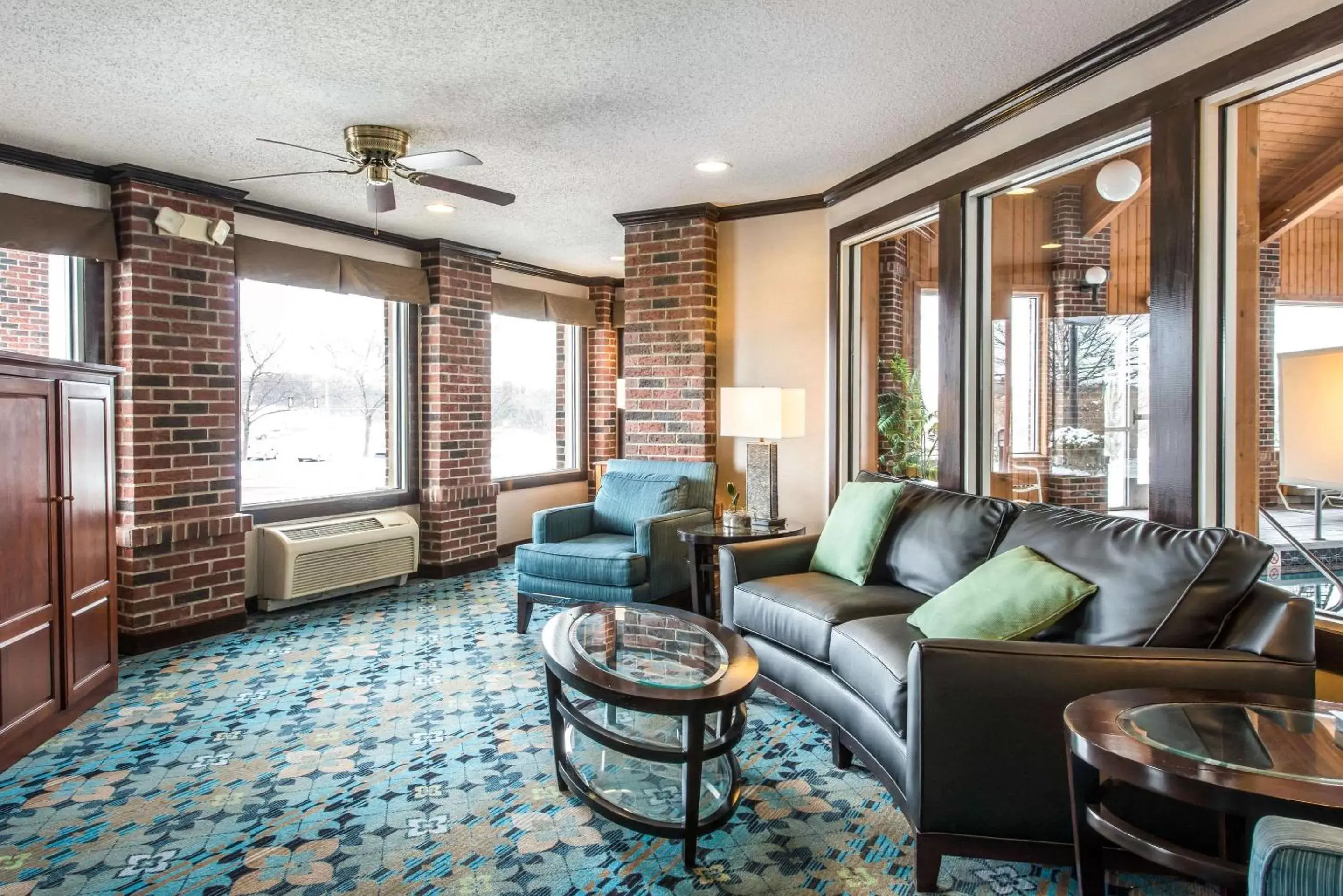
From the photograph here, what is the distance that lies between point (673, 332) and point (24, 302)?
3.39m

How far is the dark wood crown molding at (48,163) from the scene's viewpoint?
11.7 ft

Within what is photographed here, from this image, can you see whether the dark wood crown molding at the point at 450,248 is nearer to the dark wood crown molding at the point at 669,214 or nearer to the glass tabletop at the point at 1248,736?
the dark wood crown molding at the point at 669,214

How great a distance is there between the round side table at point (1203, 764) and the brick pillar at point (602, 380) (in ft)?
19.0

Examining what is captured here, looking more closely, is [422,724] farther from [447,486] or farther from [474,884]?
[447,486]

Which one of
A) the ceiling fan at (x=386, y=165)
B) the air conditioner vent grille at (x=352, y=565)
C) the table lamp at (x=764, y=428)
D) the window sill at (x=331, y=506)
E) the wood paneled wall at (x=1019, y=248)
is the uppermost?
the ceiling fan at (x=386, y=165)

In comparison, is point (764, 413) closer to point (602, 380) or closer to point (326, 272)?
point (326, 272)

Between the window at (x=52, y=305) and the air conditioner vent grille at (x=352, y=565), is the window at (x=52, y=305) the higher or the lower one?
the higher one

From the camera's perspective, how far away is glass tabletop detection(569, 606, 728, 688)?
85.1 inches

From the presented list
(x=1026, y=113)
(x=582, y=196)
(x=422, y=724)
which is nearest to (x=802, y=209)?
(x=582, y=196)

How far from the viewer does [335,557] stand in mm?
Result: 4781

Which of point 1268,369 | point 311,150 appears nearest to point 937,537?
point 1268,369

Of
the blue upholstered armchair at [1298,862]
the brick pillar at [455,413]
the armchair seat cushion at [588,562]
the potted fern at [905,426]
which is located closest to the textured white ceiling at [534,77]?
the potted fern at [905,426]

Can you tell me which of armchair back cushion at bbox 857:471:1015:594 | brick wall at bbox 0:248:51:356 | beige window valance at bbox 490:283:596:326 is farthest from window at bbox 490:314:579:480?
armchair back cushion at bbox 857:471:1015:594

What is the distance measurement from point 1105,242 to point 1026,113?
65 cm
